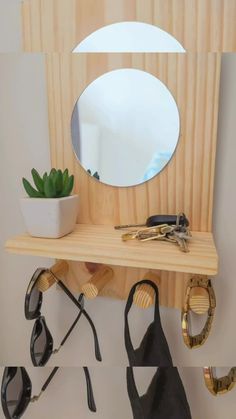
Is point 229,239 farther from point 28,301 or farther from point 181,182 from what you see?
point 28,301

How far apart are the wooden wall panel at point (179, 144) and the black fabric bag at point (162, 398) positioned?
0.67 ft

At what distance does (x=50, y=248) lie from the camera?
0.98 feet

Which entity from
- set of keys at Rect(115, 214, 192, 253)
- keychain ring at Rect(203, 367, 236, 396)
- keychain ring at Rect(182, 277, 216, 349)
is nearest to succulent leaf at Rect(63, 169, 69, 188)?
set of keys at Rect(115, 214, 192, 253)

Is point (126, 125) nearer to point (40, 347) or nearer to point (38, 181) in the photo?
point (38, 181)

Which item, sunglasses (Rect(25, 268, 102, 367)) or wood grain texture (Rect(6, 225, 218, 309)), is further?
sunglasses (Rect(25, 268, 102, 367))

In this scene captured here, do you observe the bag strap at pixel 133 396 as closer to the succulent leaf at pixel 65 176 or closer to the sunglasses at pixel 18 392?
the sunglasses at pixel 18 392

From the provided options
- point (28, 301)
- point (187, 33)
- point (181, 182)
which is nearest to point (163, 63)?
point (187, 33)

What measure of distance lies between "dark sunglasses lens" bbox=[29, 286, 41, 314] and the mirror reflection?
0.34m

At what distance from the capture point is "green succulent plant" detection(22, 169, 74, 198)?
304 millimetres

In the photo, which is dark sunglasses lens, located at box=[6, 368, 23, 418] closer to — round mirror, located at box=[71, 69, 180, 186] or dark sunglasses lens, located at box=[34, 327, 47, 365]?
dark sunglasses lens, located at box=[34, 327, 47, 365]

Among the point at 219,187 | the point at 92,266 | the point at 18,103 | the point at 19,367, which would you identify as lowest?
the point at 19,367

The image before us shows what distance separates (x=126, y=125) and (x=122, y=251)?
161 millimetres

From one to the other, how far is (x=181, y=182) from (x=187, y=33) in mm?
179

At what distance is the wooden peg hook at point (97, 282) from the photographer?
332 mm
